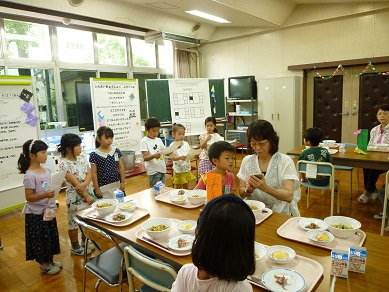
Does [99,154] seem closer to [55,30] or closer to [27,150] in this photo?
[27,150]

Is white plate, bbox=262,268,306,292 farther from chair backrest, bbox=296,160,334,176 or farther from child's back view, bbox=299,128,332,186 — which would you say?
child's back view, bbox=299,128,332,186

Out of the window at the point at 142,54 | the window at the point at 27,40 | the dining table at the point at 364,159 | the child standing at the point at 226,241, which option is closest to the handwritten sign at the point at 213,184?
the child standing at the point at 226,241

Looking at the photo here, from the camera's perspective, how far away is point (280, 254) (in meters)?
1.38

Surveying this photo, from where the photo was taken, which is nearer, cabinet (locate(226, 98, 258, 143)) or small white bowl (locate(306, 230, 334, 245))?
small white bowl (locate(306, 230, 334, 245))

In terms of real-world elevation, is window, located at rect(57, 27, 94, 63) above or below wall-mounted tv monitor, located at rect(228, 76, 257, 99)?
above

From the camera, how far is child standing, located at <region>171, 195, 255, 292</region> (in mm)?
881

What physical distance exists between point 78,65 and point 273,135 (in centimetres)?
502

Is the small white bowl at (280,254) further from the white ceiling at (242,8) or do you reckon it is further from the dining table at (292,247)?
the white ceiling at (242,8)

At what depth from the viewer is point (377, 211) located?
368 cm

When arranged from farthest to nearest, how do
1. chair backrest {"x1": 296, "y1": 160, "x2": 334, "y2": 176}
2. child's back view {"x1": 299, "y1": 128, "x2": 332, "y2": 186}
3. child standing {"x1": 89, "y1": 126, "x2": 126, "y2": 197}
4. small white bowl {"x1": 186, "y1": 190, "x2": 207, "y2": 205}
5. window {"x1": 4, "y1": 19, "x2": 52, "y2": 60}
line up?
window {"x1": 4, "y1": 19, "x2": 52, "y2": 60}, child's back view {"x1": 299, "y1": 128, "x2": 332, "y2": 186}, chair backrest {"x1": 296, "y1": 160, "x2": 334, "y2": 176}, child standing {"x1": 89, "y1": 126, "x2": 126, "y2": 197}, small white bowl {"x1": 186, "y1": 190, "x2": 207, "y2": 205}

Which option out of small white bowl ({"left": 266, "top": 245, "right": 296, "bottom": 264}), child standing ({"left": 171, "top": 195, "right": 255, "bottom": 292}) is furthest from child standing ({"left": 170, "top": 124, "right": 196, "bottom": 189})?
child standing ({"left": 171, "top": 195, "right": 255, "bottom": 292})

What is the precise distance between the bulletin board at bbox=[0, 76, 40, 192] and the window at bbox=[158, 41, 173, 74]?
441cm

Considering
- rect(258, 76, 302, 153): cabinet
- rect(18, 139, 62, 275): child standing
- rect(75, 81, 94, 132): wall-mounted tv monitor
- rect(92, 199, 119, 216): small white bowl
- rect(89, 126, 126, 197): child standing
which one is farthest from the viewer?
rect(258, 76, 302, 153): cabinet

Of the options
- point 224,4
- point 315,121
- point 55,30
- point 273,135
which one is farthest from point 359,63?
point 55,30
